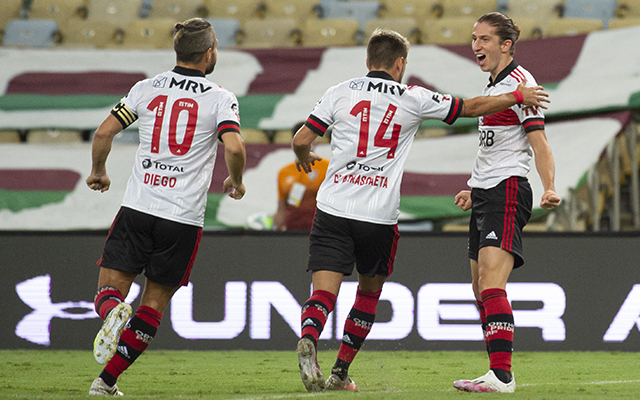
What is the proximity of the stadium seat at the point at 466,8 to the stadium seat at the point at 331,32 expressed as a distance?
5.07ft

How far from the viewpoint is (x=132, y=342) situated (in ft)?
11.7

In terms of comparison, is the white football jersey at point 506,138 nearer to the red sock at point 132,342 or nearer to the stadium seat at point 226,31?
the red sock at point 132,342

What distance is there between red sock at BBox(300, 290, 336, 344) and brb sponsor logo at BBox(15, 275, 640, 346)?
2.46m

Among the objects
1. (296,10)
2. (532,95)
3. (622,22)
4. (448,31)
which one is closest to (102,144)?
(532,95)

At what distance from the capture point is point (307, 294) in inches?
242

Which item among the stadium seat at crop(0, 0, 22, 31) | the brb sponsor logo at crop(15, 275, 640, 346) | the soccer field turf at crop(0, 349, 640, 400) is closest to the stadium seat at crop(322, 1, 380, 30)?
the stadium seat at crop(0, 0, 22, 31)

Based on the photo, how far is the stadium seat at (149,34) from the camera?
11750 millimetres

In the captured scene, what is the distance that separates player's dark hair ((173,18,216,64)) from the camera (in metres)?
3.66

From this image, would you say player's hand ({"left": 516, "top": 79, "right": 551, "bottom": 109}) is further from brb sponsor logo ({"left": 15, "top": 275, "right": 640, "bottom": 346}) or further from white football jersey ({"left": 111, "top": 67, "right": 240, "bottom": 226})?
brb sponsor logo ({"left": 15, "top": 275, "right": 640, "bottom": 346})

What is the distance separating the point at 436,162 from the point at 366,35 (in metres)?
3.35

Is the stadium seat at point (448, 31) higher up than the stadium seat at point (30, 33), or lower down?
higher up

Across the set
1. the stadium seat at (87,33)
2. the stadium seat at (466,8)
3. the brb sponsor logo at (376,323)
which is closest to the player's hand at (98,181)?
the brb sponsor logo at (376,323)

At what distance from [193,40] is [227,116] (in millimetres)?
433

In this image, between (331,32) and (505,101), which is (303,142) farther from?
(331,32)
